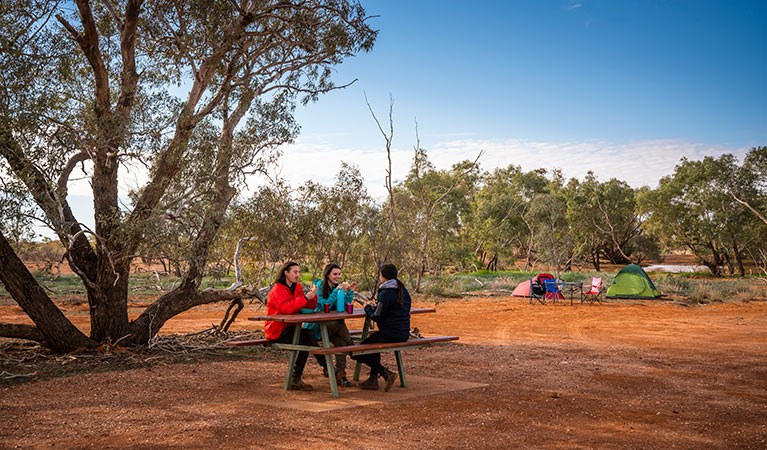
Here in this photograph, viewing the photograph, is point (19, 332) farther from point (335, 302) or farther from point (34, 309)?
A: point (335, 302)

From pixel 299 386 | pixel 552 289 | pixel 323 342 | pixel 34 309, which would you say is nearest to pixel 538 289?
pixel 552 289

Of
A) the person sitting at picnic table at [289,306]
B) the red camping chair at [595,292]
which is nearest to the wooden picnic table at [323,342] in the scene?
the person sitting at picnic table at [289,306]

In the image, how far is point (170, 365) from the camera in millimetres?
8375

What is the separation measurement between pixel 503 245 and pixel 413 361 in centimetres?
3560

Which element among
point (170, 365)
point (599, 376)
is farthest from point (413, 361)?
point (170, 365)

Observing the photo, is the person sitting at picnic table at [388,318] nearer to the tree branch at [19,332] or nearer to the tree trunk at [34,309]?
the tree trunk at [34,309]

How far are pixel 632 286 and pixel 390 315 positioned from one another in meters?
18.0

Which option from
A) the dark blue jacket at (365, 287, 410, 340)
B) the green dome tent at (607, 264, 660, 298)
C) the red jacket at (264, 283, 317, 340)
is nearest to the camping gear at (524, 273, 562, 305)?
the green dome tent at (607, 264, 660, 298)

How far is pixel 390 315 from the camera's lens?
670 centimetres

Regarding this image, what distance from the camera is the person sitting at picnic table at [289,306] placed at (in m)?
6.78

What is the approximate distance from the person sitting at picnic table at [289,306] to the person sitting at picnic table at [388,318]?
1.99ft

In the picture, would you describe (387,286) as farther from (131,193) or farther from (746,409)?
(131,193)

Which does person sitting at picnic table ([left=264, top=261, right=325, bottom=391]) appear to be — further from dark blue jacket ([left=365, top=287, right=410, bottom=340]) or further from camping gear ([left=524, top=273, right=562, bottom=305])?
camping gear ([left=524, top=273, right=562, bottom=305])

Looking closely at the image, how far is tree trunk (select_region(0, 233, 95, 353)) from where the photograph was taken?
27.0 ft
